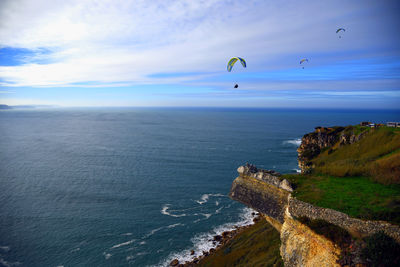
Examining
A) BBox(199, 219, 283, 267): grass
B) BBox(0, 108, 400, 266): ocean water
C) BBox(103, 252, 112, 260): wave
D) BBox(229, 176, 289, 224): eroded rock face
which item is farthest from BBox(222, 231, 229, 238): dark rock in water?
BBox(103, 252, 112, 260): wave

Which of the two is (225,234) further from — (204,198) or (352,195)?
(352,195)

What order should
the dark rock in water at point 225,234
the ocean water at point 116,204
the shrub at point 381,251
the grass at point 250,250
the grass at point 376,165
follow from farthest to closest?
1. the dark rock in water at point 225,234
2. the ocean water at point 116,204
3. the grass at point 250,250
4. the grass at point 376,165
5. the shrub at point 381,251

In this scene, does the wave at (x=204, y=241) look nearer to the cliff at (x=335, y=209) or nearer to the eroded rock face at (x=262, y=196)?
the eroded rock face at (x=262, y=196)

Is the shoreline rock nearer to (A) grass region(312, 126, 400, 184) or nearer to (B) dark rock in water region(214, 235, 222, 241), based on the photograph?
(B) dark rock in water region(214, 235, 222, 241)

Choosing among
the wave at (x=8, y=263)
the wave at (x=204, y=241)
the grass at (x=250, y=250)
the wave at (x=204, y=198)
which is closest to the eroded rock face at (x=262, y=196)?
the grass at (x=250, y=250)

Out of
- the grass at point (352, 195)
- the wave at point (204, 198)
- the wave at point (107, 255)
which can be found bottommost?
the wave at point (107, 255)

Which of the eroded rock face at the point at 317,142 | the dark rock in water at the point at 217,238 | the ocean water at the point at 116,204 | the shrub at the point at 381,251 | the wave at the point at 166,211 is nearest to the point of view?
the shrub at the point at 381,251
